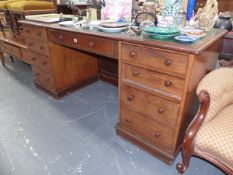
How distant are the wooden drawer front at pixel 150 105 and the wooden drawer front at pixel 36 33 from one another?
3.21ft

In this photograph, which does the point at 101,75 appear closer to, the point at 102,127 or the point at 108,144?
the point at 102,127

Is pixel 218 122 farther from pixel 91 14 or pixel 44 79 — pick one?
pixel 44 79

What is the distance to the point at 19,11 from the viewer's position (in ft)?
7.16

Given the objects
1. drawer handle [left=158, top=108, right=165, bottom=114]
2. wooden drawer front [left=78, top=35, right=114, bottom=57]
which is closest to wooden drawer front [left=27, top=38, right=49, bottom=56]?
wooden drawer front [left=78, top=35, right=114, bottom=57]

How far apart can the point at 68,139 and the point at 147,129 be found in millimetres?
653

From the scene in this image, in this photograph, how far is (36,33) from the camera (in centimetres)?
183

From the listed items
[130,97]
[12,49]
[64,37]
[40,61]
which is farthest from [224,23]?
[12,49]

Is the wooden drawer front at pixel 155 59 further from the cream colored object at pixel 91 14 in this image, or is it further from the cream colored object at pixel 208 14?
the cream colored object at pixel 91 14

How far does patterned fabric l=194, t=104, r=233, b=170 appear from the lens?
2.81ft

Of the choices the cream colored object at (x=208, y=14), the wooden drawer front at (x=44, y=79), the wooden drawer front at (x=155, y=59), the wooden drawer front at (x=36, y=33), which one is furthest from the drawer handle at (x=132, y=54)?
the wooden drawer front at (x=44, y=79)

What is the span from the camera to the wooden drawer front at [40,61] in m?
1.89

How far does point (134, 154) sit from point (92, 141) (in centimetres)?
35

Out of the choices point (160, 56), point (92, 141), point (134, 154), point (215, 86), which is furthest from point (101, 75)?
point (215, 86)

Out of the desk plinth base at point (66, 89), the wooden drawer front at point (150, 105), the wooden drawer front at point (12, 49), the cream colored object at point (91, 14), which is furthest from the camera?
the wooden drawer front at point (12, 49)
